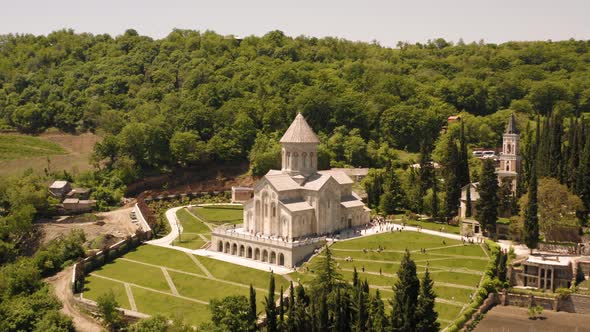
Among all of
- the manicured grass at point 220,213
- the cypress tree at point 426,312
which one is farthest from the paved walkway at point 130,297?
the cypress tree at point 426,312

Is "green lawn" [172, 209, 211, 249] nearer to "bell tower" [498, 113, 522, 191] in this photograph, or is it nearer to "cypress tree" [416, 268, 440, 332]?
"cypress tree" [416, 268, 440, 332]

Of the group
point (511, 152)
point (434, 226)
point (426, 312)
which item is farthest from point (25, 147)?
point (426, 312)

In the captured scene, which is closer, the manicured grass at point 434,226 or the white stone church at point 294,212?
the white stone church at point 294,212

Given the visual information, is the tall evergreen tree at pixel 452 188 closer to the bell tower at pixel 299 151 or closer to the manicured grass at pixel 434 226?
the manicured grass at pixel 434 226

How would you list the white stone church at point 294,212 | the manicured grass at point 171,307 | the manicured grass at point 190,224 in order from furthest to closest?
the manicured grass at point 190,224 < the white stone church at point 294,212 < the manicured grass at point 171,307

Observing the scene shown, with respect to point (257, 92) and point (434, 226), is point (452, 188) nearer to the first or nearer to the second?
point (434, 226)

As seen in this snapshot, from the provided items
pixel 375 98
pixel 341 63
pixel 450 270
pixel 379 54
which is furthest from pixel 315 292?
pixel 379 54
